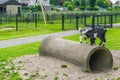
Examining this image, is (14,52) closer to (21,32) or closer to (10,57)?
(10,57)

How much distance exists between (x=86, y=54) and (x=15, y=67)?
248 centimetres

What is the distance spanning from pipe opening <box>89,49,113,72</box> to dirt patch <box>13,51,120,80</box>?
0.29 m

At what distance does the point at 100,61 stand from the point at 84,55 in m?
0.94

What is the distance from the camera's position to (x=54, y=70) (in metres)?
11.6

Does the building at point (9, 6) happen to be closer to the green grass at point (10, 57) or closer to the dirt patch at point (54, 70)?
the green grass at point (10, 57)

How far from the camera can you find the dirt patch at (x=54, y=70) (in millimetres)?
10758

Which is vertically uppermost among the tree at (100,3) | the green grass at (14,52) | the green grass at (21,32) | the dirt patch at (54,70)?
the dirt patch at (54,70)

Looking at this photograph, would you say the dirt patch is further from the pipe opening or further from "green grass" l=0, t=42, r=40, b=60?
"green grass" l=0, t=42, r=40, b=60

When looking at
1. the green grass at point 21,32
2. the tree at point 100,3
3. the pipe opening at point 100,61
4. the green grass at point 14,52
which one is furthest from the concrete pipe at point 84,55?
the tree at point 100,3

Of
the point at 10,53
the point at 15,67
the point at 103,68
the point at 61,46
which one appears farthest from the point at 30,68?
the point at 10,53

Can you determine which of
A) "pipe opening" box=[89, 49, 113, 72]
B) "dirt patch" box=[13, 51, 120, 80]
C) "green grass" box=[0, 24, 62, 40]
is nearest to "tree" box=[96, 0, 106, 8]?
"green grass" box=[0, 24, 62, 40]

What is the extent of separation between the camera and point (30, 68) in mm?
Answer: 12086

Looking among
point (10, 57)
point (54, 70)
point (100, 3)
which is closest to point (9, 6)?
point (10, 57)

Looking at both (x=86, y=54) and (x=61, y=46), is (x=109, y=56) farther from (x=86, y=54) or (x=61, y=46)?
(x=61, y=46)
